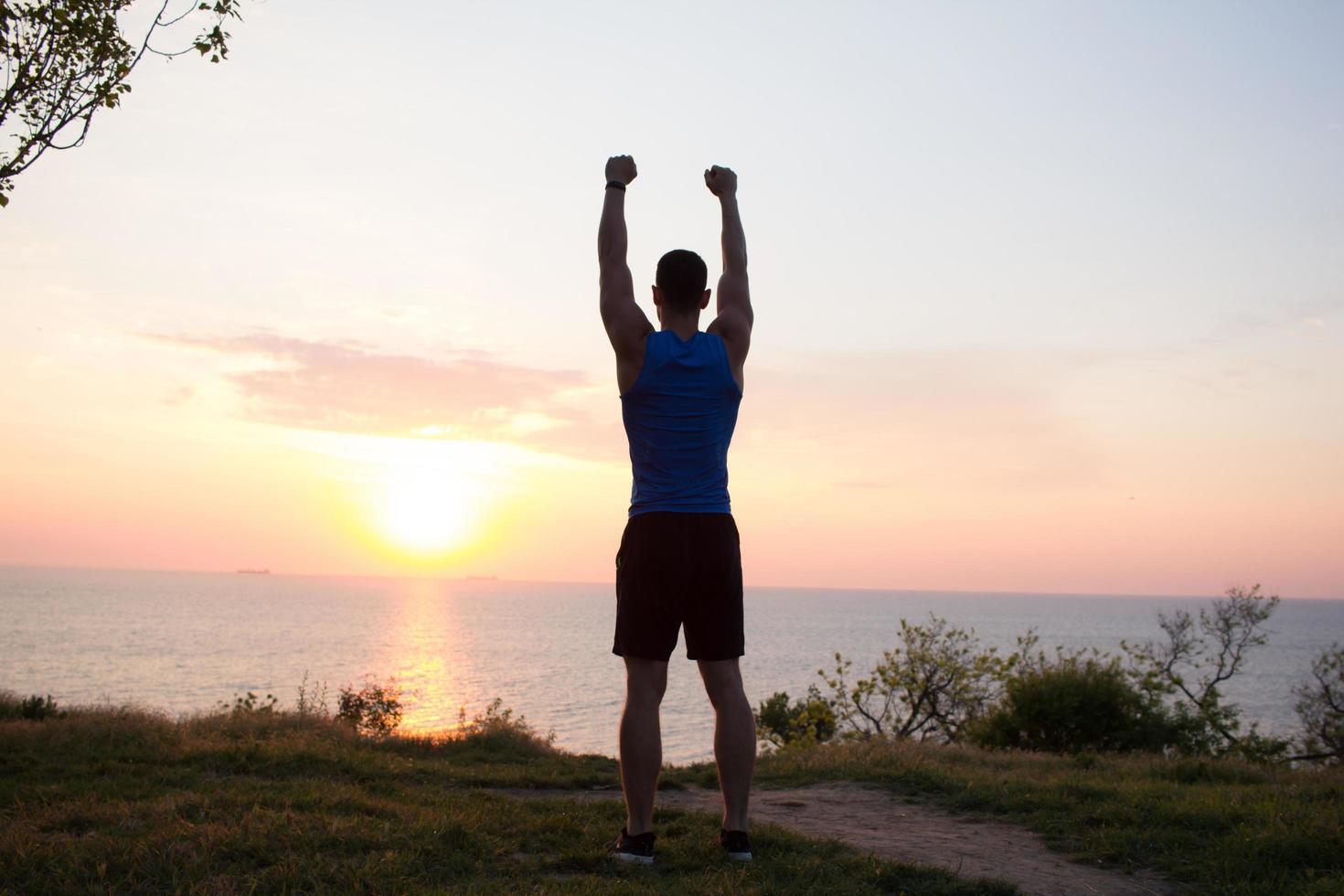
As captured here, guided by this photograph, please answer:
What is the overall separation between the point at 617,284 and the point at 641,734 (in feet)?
6.56

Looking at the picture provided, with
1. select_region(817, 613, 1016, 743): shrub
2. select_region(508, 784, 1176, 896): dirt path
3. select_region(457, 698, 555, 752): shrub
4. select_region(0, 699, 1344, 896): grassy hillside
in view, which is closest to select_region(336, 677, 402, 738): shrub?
select_region(457, 698, 555, 752): shrub

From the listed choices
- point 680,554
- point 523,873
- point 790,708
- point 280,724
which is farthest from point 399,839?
point 790,708

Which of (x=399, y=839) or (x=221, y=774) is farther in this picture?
(x=221, y=774)

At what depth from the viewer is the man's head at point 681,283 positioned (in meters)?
4.55

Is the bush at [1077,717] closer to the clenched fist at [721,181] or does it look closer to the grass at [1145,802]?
the grass at [1145,802]

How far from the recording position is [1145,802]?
19.8ft

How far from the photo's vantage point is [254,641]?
8538 centimetres

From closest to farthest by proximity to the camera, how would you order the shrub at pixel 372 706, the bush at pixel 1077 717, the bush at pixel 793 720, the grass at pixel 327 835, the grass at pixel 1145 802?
the grass at pixel 327 835 → the grass at pixel 1145 802 → the bush at pixel 1077 717 → the shrub at pixel 372 706 → the bush at pixel 793 720

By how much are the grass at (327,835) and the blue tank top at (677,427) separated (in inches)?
62.0

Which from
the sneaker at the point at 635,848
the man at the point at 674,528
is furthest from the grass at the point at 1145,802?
the sneaker at the point at 635,848

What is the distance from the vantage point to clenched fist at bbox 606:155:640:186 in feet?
15.8

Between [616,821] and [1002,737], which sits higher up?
[616,821]

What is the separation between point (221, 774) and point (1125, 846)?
18.5 feet

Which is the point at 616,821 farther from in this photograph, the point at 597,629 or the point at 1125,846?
the point at 597,629
